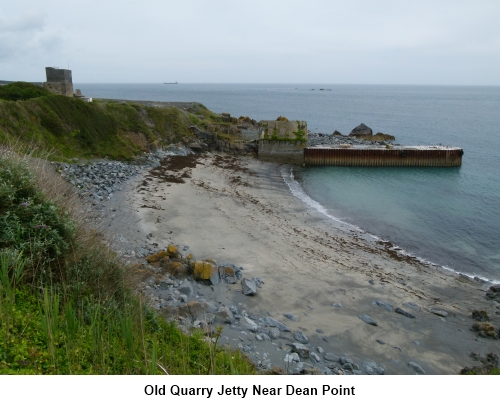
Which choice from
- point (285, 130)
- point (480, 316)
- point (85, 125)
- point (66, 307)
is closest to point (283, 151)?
point (285, 130)

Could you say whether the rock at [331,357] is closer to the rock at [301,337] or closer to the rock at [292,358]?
the rock at [301,337]

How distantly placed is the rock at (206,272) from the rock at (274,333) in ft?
11.1

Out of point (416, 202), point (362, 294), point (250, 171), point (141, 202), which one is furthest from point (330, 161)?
point (362, 294)

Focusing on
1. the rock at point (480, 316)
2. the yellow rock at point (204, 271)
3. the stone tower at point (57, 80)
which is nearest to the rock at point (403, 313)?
the rock at point (480, 316)

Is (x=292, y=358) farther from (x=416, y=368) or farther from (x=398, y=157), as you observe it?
(x=398, y=157)

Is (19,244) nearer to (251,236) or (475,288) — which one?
(251,236)

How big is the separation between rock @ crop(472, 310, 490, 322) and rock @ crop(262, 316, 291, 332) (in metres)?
7.46

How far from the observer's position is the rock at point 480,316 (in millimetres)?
14125

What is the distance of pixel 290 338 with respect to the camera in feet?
37.1

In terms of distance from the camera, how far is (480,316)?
14188mm

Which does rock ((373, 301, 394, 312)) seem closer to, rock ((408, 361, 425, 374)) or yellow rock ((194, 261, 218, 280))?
rock ((408, 361, 425, 374))

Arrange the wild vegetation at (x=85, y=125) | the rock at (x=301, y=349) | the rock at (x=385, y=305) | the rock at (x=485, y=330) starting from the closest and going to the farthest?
the rock at (x=301, y=349) < the rock at (x=485, y=330) < the rock at (x=385, y=305) < the wild vegetation at (x=85, y=125)

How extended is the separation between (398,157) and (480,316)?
109ft
